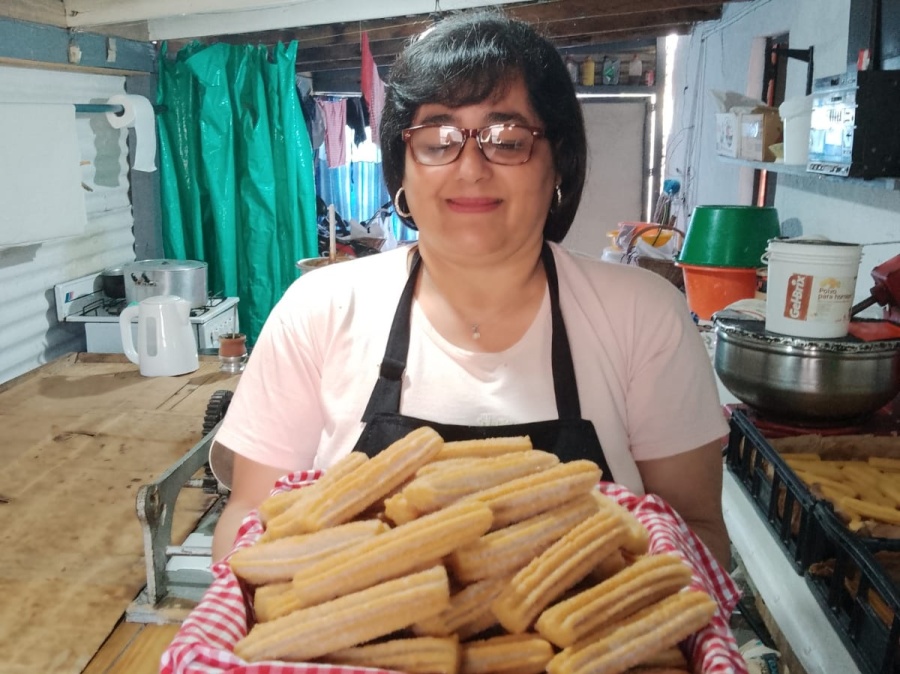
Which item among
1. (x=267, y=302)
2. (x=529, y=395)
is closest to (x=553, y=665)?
(x=529, y=395)

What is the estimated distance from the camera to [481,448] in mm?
1137

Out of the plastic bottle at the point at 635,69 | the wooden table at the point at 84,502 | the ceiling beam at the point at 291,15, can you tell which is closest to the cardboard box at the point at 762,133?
the ceiling beam at the point at 291,15

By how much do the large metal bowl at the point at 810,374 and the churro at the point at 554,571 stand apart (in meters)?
1.30

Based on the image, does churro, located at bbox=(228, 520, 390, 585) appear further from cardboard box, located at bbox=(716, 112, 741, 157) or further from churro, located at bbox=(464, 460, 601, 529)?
cardboard box, located at bbox=(716, 112, 741, 157)

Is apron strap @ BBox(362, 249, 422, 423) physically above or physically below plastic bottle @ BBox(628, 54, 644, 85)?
below

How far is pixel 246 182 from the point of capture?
531 cm

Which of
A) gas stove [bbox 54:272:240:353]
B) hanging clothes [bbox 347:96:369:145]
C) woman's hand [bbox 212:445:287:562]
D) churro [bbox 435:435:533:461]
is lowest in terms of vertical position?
gas stove [bbox 54:272:240:353]

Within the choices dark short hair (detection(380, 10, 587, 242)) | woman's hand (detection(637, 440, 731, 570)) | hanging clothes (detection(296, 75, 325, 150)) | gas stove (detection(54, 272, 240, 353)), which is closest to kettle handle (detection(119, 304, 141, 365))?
gas stove (detection(54, 272, 240, 353))

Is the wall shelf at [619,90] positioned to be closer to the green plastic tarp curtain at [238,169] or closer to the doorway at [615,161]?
the doorway at [615,161]

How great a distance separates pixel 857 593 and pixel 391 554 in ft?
2.98

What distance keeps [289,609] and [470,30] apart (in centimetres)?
118

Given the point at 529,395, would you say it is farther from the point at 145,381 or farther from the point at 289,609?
the point at 145,381

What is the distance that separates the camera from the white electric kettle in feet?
10.5

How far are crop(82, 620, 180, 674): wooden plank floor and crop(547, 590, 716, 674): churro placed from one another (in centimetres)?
106
